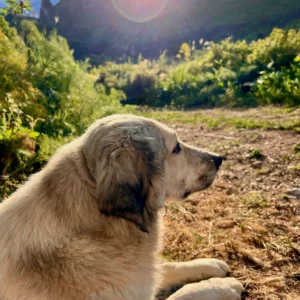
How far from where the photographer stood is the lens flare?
49.6 m

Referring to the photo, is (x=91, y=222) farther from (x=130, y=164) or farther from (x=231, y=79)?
(x=231, y=79)

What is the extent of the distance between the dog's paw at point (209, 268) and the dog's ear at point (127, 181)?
3.05 ft

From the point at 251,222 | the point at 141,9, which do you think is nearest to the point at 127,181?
the point at 251,222

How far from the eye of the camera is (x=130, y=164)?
5.79 feet

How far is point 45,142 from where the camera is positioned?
392 cm

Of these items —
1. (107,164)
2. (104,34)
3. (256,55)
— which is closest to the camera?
(107,164)

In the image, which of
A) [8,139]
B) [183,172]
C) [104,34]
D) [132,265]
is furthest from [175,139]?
[104,34]

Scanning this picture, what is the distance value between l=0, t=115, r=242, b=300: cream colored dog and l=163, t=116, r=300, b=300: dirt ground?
0.94 m

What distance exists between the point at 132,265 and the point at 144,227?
0.25 meters

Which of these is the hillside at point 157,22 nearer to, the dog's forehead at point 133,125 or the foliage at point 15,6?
the foliage at point 15,6

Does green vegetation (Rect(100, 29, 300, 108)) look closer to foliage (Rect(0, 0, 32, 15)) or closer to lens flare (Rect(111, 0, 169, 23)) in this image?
foliage (Rect(0, 0, 32, 15))

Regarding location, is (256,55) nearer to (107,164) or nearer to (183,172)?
(183,172)

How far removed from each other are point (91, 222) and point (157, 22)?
50013mm

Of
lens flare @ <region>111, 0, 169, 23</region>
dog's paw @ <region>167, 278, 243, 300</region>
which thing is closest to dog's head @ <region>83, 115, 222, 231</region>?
dog's paw @ <region>167, 278, 243, 300</region>
